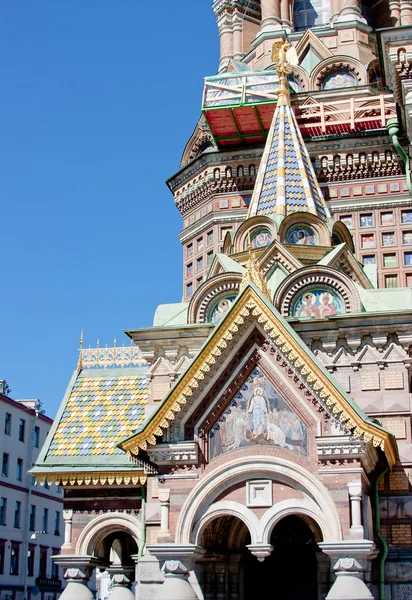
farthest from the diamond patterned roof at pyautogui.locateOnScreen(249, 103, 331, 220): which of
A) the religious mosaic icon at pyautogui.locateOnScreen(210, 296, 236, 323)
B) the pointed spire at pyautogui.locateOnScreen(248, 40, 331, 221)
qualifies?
the religious mosaic icon at pyautogui.locateOnScreen(210, 296, 236, 323)

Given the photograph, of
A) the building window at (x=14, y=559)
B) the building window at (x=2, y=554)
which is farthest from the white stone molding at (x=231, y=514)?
the building window at (x=14, y=559)

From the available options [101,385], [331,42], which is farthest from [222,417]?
[331,42]

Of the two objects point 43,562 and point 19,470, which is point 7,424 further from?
point 43,562

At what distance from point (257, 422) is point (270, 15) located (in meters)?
25.5

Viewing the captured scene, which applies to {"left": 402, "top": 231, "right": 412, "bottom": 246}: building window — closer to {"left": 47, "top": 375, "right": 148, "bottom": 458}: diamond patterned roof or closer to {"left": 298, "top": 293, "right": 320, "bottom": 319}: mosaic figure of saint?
{"left": 298, "top": 293, "right": 320, "bottom": 319}: mosaic figure of saint

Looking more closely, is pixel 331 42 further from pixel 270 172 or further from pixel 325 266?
pixel 325 266

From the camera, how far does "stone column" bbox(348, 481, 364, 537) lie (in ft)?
50.8

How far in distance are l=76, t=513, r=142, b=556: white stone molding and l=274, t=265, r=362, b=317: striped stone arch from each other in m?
5.43

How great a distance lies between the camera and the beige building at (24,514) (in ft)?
163

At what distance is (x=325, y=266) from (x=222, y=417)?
14.5 feet

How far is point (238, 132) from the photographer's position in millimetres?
33375

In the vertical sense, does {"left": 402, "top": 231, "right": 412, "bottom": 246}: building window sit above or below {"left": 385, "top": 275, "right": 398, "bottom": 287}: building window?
above

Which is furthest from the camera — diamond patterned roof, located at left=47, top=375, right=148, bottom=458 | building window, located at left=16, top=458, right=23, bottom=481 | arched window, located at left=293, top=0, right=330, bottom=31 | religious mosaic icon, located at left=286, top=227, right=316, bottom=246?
building window, located at left=16, top=458, right=23, bottom=481

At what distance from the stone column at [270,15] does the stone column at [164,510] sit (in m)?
25.7
